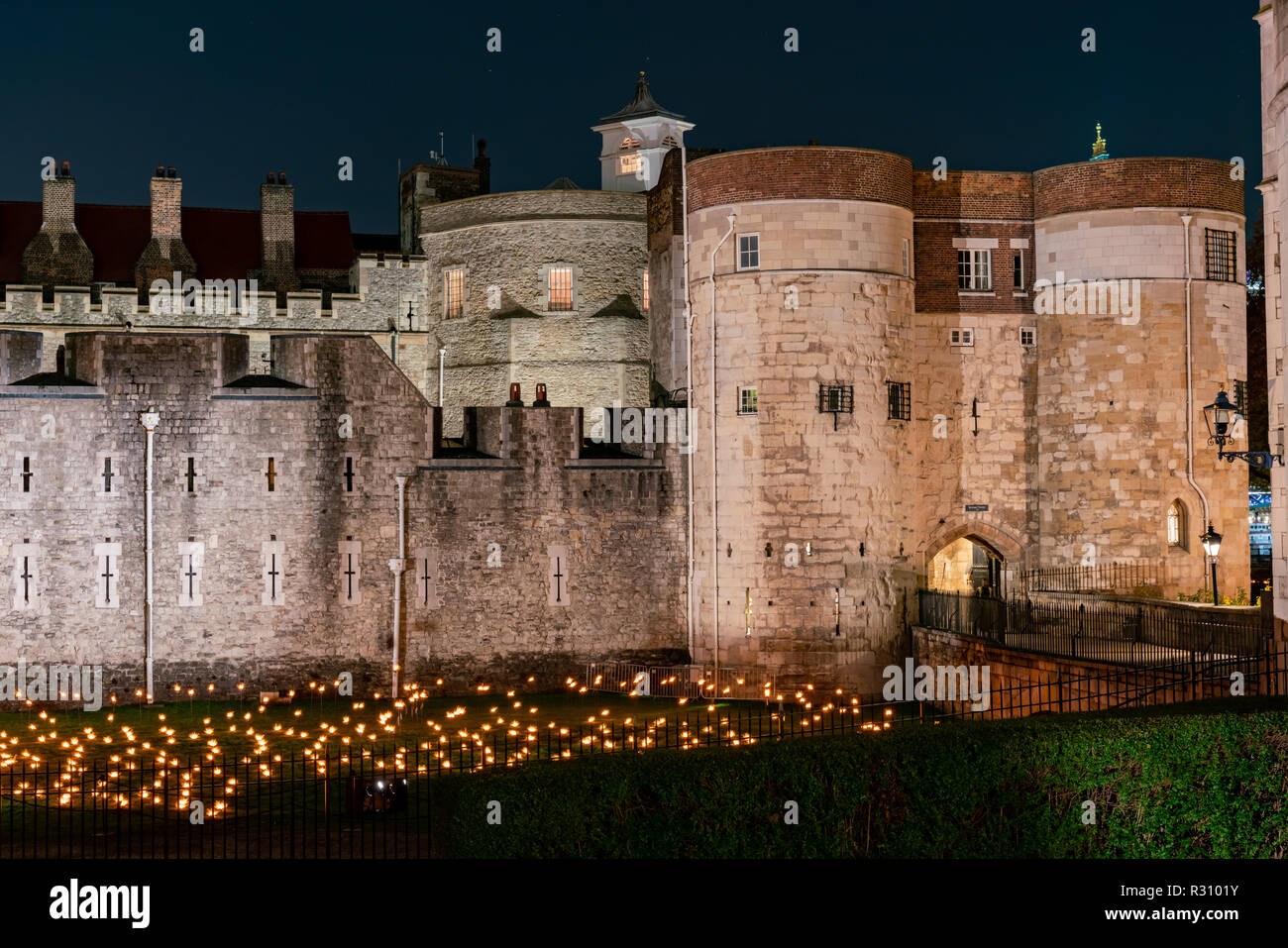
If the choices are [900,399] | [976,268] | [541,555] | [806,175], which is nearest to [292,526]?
[541,555]

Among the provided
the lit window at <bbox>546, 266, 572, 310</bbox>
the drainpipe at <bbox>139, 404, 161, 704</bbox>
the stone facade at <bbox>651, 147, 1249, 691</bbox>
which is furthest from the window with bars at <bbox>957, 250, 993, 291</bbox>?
the drainpipe at <bbox>139, 404, 161, 704</bbox>

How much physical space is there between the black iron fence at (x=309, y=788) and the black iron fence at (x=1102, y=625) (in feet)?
3.29

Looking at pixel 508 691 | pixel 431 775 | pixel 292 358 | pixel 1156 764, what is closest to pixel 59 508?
pixel 292 358

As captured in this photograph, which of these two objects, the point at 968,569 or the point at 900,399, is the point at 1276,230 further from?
the point at 968,569

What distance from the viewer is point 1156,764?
15594mm

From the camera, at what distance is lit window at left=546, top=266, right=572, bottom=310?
1690 inches

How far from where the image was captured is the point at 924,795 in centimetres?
1534

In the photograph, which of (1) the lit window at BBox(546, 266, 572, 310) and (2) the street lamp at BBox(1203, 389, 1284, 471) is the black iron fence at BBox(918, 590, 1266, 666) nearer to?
(2) the street lamp at BBox(1203, 389, 1284, 471)

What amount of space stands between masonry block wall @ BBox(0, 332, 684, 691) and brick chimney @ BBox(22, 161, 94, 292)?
1657cm

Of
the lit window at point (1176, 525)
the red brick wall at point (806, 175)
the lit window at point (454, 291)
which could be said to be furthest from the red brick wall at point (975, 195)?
the lit window at point (454, 291)

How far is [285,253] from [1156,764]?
37.5 m

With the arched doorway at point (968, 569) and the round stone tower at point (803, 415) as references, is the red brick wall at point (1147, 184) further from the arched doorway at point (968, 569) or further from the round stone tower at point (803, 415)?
the arched doorway at point (968, 569)

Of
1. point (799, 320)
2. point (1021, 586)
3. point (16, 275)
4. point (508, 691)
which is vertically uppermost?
point (16, 275)
